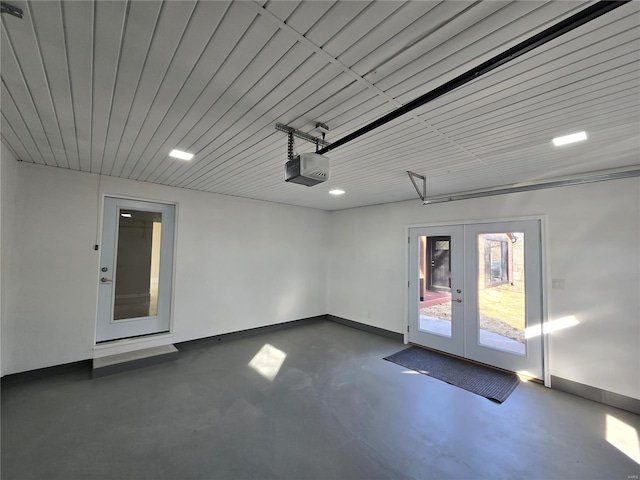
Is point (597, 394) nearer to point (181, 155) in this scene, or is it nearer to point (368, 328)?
point (368, 328)

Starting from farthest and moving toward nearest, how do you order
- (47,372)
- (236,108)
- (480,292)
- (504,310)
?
(480,292) → (504,310) → (47,372) → (236,108)

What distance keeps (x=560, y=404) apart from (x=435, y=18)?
4.03 metres

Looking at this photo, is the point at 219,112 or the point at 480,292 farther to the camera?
the point at 480,292

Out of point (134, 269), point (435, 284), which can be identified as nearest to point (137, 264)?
point (134, 269)

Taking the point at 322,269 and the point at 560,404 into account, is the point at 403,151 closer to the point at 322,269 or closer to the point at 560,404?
the point at 560,404

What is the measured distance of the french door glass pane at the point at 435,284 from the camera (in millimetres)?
4516

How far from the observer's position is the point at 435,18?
1.18 metres

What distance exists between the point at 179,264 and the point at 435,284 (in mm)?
4373

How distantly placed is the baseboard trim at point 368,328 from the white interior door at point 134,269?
11.6 ft

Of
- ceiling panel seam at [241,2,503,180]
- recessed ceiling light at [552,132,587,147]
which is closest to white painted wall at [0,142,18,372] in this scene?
ceiling panel seam at [241,2,503,180]

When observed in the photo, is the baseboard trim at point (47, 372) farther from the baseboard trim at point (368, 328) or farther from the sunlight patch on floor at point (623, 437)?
the sunlight patch on floor at point (623, 437)

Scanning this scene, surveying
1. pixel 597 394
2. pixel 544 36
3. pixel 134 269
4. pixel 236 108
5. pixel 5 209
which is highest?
pixel 236 108

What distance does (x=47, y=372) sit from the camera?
3.40 metres

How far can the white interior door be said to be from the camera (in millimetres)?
3896
